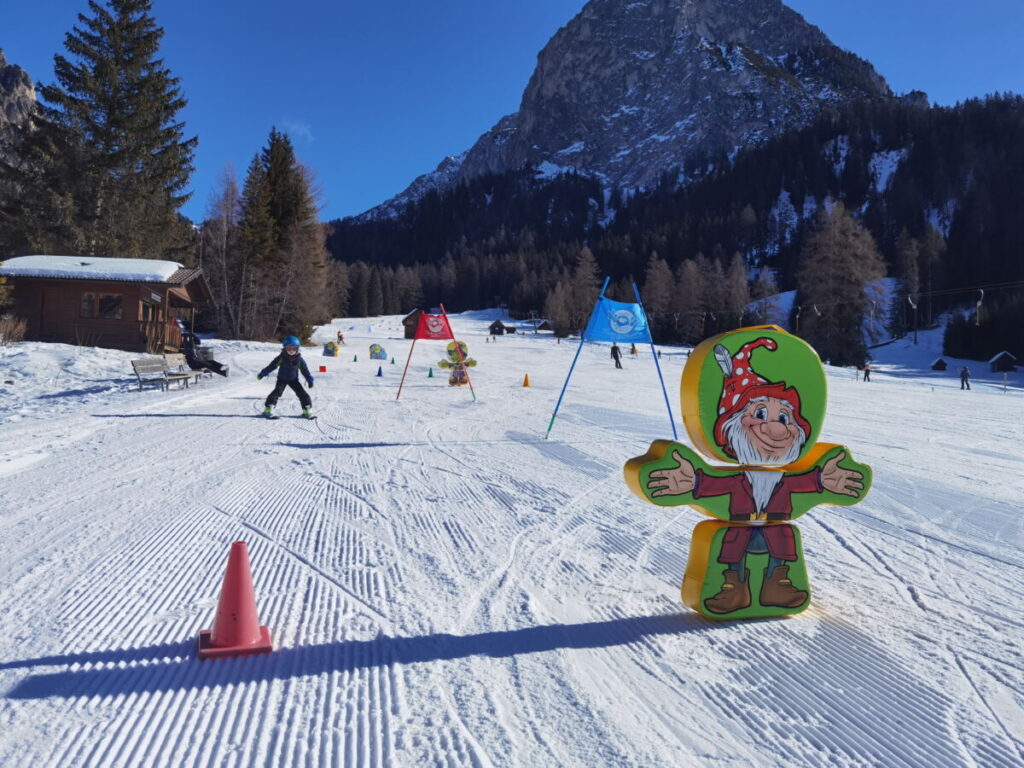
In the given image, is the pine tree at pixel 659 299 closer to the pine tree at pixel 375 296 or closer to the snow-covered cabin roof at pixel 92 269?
the pine tree at pixel 375 296

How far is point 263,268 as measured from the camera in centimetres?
3388

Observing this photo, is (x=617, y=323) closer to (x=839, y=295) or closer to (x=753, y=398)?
(x=753, y=398)

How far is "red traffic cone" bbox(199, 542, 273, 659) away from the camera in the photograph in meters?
2.84

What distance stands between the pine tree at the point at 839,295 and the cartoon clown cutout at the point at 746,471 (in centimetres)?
4163

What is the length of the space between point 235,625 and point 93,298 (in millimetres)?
25810

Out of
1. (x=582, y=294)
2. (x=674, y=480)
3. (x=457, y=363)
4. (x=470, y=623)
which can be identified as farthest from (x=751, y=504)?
(x=582, y=294)

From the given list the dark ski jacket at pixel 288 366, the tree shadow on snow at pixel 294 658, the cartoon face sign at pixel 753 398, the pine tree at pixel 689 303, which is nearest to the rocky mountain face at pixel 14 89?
the pine tree at pixel 689 303

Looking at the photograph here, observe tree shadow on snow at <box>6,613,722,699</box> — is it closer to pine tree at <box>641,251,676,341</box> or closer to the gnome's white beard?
the gnome's white beard

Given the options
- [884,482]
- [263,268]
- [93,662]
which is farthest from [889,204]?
[93,662]

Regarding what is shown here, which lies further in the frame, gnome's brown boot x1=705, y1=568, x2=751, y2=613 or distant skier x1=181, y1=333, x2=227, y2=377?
distant skier x1=181, y1=333, x2=227, y2=377

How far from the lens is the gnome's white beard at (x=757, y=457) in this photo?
331cm

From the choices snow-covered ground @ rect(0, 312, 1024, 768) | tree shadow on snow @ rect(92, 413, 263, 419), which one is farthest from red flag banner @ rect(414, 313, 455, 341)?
snow-covered ground @ rect(0, 312, 1024, 768)

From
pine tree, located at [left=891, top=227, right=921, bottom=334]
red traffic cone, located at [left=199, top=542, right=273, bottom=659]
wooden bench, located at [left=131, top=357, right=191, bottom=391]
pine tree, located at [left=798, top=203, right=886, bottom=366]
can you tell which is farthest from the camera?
pine tree, located at [left=891, top=227, right=921, bottom=334]

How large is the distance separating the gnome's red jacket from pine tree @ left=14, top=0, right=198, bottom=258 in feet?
105
